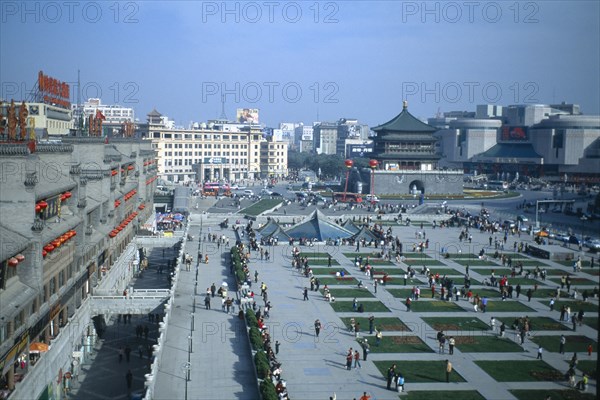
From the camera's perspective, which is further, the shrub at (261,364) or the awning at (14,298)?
the shrub at (261,364)

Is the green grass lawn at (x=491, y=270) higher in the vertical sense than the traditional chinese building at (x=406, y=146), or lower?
lower

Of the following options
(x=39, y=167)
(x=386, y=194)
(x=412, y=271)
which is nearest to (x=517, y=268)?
(x=412, y=271)

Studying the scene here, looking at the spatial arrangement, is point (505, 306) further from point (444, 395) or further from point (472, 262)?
point (444, 395)

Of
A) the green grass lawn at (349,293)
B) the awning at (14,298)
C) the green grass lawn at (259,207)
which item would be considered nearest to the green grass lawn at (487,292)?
the green grass lawn at (349,293)

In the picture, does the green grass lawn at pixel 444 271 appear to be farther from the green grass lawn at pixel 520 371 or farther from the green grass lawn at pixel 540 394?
the green grass lawn at pixel 540 394

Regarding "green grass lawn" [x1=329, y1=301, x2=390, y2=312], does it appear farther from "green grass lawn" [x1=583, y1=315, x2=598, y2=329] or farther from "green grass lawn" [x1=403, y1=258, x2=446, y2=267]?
"green grass lawn" [x1=583, y1=315, x2=598, y2=329]

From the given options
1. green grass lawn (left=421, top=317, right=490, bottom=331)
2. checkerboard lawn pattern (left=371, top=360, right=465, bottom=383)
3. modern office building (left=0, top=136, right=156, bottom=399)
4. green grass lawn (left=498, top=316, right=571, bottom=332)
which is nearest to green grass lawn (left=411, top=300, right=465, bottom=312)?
green grass lawn (left=421, top=317, right=490, bottom=331)

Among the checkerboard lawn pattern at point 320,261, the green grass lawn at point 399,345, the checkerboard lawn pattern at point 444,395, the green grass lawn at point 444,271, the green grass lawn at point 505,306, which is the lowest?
the checkerboard lawn pattern at point 444,395
